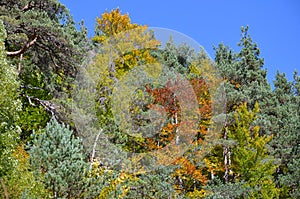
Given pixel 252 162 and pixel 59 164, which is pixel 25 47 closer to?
pixel 59 164

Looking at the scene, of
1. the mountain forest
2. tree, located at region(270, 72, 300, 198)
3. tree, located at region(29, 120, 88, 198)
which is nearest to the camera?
tree, located at region(29, 120, 88, 198)

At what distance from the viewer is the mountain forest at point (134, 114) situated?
9453 millimetres

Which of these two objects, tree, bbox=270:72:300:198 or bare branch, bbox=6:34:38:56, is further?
tree, bbox=270:72:300:198

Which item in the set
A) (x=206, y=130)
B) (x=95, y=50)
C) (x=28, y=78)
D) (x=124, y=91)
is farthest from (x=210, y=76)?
(x=28, y=78)

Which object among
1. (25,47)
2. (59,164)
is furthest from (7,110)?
(25,47)

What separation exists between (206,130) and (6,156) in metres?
10.9

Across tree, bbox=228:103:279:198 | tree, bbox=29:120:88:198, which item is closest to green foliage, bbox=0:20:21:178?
tree, bbox=29:120:88:198

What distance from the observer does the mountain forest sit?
945cm

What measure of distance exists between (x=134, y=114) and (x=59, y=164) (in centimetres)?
1056

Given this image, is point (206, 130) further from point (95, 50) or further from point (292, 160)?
point (95, 50)

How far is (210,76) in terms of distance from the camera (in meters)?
20.1

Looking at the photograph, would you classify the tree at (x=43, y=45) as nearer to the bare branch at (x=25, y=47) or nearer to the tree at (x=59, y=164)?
the bare branch at (x=25, y=47)

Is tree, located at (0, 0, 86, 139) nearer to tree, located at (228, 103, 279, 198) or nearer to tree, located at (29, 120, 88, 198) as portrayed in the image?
tree, located at (29, 120, 88, 198)

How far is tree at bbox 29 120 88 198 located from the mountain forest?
20mm
